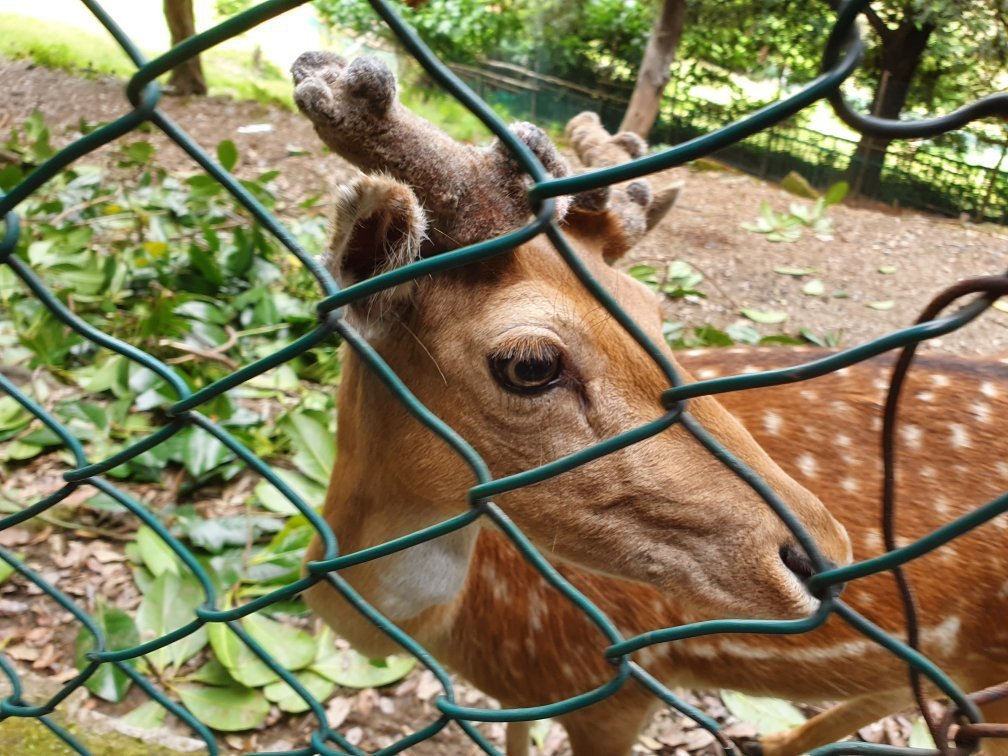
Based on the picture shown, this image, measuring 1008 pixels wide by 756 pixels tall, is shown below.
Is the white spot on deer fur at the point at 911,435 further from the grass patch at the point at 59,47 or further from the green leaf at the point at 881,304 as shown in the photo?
the grass patch at the point at 59,47

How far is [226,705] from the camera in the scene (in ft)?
8.94

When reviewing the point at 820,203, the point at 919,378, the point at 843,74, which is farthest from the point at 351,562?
the point at 820,203

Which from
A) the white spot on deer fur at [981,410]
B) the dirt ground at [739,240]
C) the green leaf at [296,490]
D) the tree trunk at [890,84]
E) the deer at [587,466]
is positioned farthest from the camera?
the tree trunk at [890,84]

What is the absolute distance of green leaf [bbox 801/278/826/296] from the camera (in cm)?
574

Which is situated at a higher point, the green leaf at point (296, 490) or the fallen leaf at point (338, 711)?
the green leaf at point (296, 490)

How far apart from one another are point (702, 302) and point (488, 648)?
3.82 m

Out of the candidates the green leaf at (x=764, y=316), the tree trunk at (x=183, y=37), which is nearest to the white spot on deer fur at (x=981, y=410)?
the green leaf at (x=764, y=316)

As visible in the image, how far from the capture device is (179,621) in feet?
9.46

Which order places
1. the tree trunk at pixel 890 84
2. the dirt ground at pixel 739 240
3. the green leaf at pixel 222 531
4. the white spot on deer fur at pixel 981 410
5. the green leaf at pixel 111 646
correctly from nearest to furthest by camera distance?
the white spot on deer fur at pixel 981 410 → the green leaf at pixel 111 646 → the green leaf at pixel 222 531 → the dirt ground at pixel 739 240 → the tree trunk at pixel 890 84

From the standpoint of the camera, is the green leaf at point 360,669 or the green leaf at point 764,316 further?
the green leaf at point 764,316

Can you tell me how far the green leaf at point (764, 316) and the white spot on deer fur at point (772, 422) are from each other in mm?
3067

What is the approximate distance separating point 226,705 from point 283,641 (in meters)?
0.29

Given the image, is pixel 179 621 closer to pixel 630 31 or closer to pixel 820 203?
pixel 820 203

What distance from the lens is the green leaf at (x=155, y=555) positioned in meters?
3.10
